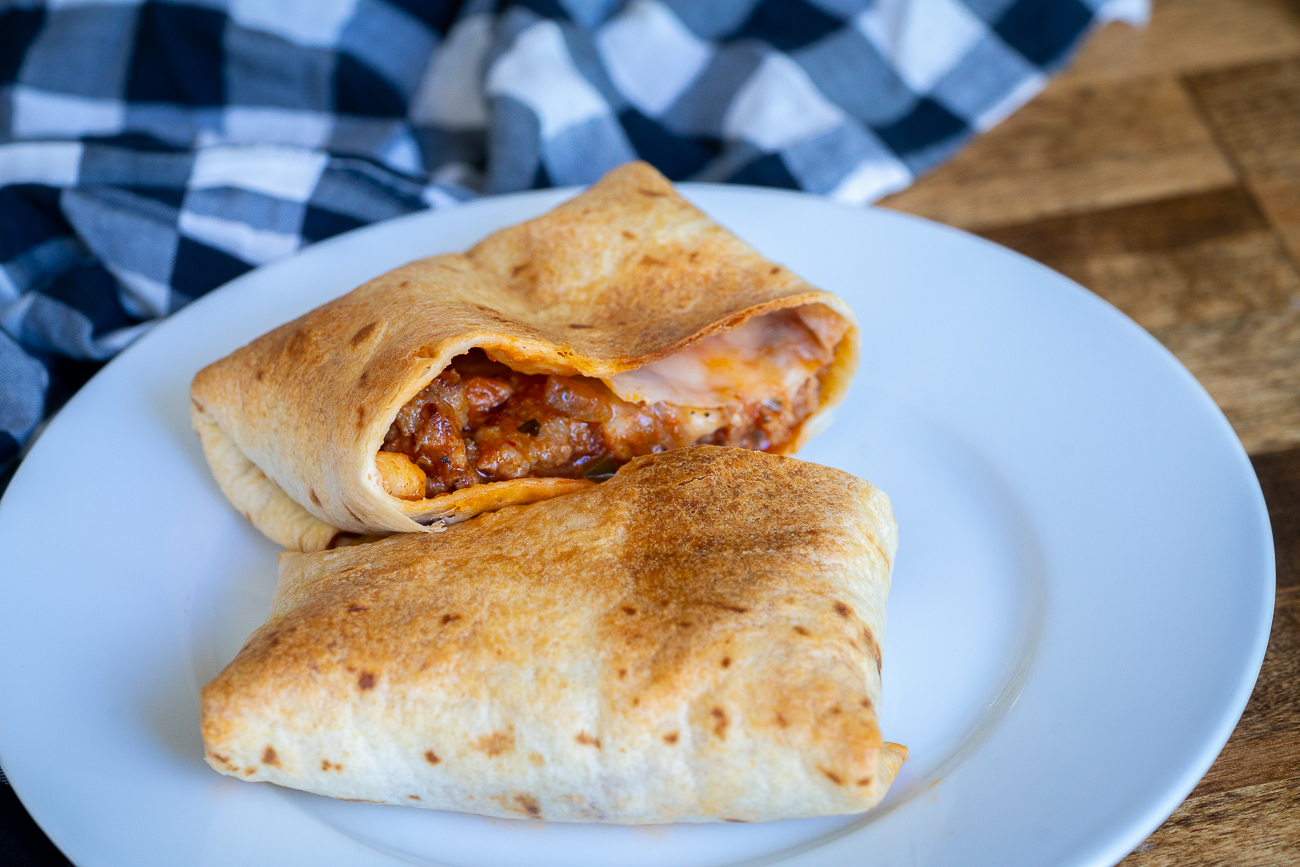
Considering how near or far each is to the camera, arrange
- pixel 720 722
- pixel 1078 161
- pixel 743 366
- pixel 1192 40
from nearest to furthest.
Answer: pixel 720 722 < pixel 743 366 < pixel 1078 161 < pixel 1192 40

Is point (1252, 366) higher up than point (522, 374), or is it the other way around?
point (522, 374)

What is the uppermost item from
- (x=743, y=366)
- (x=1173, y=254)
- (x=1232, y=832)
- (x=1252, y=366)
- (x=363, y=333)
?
(x=363, y=333)

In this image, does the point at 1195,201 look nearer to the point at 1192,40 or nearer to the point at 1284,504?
the point at 1192,40

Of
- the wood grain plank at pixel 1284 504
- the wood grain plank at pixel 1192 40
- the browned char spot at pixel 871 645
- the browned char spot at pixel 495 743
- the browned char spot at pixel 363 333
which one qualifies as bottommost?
the wood grain plank at pixel 1284 504

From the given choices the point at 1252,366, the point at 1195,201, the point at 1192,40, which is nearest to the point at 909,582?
the point at 1252,366

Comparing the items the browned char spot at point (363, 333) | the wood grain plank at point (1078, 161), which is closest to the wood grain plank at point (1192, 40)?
the wood grain plank at point (1078, 161)

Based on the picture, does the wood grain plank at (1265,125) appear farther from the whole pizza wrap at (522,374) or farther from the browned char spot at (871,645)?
the browned char spot at (871,645)

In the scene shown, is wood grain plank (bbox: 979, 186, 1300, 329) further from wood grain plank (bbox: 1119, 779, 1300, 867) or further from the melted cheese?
wood grain plank (bbox: 1119, 779, 1300, 867)

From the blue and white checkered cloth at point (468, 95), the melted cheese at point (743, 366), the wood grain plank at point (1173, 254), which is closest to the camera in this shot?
the melted cheese at point (743, 366)

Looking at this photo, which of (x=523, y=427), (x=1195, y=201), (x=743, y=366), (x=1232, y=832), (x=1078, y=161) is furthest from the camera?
(x=1078, y=161)
